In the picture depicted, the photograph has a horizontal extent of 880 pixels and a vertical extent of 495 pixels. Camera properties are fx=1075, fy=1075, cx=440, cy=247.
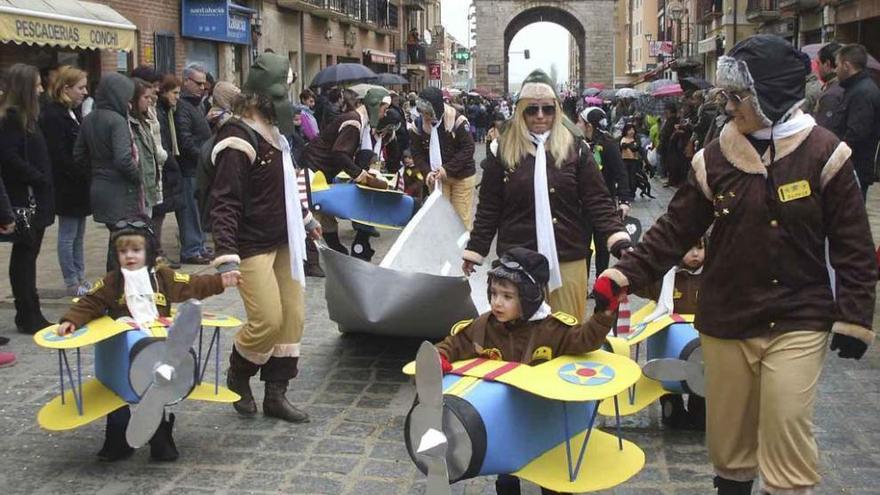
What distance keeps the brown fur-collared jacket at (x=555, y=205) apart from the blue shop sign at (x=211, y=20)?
16.0m

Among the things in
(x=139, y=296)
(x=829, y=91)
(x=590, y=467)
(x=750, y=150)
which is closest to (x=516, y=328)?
(x=590, y=467)

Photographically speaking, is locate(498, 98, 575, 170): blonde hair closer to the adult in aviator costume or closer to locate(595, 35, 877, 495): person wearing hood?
the adult in aviator costume

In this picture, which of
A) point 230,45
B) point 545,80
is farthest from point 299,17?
point 545,80

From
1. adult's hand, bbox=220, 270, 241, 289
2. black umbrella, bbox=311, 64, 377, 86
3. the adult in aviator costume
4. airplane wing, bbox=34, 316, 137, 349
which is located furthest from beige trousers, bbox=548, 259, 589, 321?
black umbrella, bbox=311, 64, 377, 86

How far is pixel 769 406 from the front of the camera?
362 cm

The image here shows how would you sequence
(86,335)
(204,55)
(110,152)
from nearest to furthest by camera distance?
(86,335)
(110,152)
(204,55)

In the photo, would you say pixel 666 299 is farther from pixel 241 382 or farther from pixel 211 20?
pixel 211 20

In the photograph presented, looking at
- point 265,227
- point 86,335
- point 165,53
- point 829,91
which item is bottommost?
point 86,335

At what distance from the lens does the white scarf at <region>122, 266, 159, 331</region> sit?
4938mm

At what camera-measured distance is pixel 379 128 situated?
37.9 feet

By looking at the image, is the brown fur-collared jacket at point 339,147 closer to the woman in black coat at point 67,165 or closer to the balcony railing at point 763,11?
the woman in black coat at point 67,165

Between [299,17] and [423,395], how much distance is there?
88.9ft

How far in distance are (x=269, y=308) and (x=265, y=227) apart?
407mm

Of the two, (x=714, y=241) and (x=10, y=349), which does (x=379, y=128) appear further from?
(x=714, y=241)
